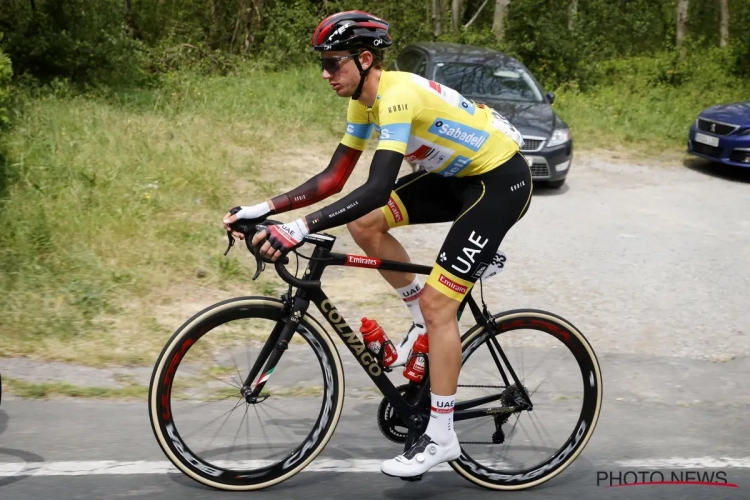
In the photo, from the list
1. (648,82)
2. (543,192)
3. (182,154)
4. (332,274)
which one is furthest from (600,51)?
(332,274)

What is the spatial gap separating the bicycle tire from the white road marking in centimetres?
26

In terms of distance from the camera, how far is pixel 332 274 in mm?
7664

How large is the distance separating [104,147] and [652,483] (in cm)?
795

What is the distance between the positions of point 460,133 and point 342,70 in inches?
23.1

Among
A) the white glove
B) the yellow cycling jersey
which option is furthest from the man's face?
the white glove

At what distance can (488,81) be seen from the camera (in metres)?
13.1

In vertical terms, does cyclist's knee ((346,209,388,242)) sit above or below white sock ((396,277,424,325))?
above

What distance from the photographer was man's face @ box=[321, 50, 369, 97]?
12.1ft

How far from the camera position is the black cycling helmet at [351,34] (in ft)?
11.9

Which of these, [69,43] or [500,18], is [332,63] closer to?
[69,43]

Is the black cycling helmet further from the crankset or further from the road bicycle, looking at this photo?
the crankset

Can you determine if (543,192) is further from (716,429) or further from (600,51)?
(600,51)

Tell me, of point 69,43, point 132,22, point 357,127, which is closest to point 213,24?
point 132,22

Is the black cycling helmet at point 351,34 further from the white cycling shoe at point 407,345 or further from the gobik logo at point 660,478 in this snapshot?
the gobik logo at point 660,478
